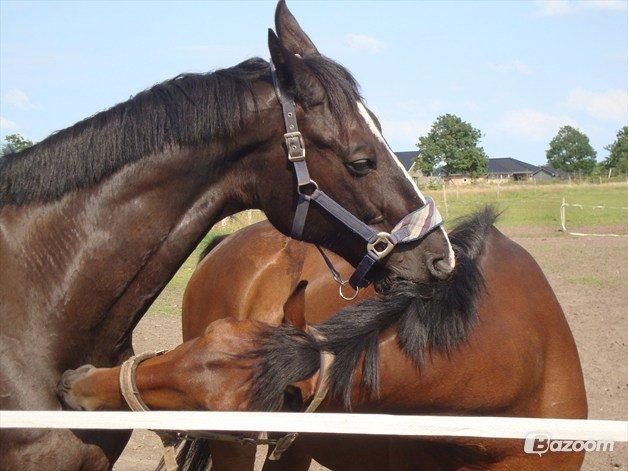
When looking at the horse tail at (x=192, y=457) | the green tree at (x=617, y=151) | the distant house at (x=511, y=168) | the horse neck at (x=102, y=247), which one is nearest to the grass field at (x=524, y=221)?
the horse tail at (x=192, y=457)

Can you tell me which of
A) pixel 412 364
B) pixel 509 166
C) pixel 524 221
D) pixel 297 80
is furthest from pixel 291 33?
pixel 509 166

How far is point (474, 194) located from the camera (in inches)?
1575

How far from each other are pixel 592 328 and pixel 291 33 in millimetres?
7536

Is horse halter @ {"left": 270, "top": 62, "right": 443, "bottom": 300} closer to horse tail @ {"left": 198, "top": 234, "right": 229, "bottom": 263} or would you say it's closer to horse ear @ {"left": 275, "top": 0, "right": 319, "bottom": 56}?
horse ear @ {"left": 275, "top": 0, "right": 319, "bottom": 56}

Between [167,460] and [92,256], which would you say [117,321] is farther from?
[167,460]

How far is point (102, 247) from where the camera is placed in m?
2.42

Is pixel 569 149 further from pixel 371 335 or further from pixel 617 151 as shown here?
pixel 371 335

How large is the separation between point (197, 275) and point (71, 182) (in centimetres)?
260

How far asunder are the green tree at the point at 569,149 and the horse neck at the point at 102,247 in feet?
335

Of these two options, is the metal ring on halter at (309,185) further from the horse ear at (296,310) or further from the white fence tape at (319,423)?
the white fence tape at (319,423)

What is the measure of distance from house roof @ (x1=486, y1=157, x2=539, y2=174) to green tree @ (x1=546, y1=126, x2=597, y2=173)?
4749 mm

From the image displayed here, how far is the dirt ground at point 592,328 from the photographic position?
18.5 ft

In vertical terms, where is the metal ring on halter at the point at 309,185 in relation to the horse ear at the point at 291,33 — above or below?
below

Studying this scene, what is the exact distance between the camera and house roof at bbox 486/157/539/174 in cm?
10364
